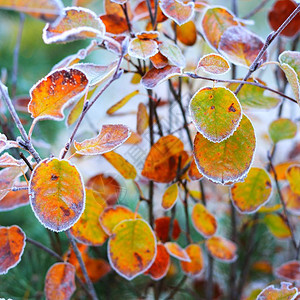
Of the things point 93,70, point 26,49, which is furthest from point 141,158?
point 26,49

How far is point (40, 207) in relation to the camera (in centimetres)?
31

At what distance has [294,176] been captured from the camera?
506 mm

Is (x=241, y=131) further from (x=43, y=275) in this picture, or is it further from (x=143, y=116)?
(x=43, y=275)

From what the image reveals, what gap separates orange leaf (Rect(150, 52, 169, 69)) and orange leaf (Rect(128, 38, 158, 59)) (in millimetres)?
20

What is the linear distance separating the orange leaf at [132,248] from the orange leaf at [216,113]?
150 millimetres

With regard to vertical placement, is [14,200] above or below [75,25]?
below

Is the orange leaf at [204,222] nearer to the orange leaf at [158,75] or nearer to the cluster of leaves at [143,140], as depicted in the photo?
the cluster of leaves at [143,140]

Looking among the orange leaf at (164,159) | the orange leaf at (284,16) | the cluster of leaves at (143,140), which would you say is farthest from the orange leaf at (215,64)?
the orange leaf at (284,16)

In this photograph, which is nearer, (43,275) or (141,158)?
(141,158)

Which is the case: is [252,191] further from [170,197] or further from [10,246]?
[10,246]

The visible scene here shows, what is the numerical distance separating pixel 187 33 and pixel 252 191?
218 millimetres

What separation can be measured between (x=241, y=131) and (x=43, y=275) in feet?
1.46

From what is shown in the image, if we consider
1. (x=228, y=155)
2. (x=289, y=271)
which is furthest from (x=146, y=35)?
(x=289, y=271)

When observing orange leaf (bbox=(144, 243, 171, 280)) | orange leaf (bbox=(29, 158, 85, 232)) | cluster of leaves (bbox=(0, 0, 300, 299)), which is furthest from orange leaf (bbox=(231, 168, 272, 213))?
orange leaf (bbox=(29, 158, 85, 232))
